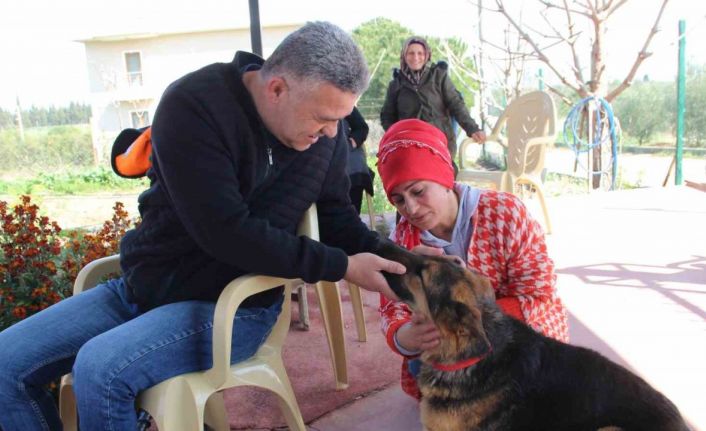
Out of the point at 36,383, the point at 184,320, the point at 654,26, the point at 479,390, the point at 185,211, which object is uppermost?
the point at 654,26

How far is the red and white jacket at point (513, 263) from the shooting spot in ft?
8.08

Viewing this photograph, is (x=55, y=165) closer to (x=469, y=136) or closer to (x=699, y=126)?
(x=469, y=136)

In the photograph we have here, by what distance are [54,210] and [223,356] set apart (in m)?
11.0

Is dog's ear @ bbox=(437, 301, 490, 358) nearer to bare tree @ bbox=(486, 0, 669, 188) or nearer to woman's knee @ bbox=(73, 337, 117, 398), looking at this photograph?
woman's knee @ bbox=(73, 337, 117, 398)

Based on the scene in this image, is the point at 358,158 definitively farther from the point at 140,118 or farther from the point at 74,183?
the point at 140,118

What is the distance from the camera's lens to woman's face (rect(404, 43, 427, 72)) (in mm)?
6223

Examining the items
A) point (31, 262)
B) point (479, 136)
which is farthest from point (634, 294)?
point (31, 262)

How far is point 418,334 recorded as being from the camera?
88.3 inches

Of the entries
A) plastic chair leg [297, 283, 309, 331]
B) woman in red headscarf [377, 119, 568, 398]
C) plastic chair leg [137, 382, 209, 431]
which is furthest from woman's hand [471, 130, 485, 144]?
plastic chair leg [137, 382, 209, 431]

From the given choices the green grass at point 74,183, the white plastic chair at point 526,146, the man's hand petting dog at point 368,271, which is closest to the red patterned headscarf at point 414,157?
the man's hand petting dog at point 368,271

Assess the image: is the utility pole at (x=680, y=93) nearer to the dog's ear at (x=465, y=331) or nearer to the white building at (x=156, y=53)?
the dog's ear at (x=465, y=331)

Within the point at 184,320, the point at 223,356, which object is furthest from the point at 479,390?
the point at 184,320

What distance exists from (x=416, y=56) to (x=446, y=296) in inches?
181

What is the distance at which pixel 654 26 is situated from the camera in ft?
29.2
